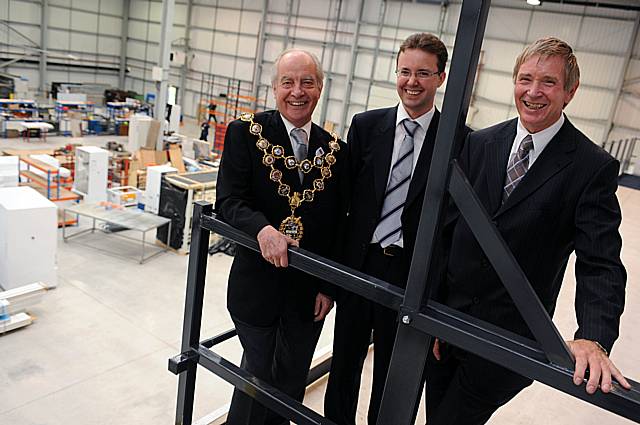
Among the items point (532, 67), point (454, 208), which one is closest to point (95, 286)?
point (454, 208)

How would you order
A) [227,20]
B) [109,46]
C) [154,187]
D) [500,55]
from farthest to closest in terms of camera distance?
1. [109,46]
2. [227,20]
3. [500,55]
4. [154,187]

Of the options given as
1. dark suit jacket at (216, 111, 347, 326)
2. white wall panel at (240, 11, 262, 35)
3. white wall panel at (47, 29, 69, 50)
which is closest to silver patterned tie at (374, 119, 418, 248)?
dark suit jacket at (216, 111, 347, 326)

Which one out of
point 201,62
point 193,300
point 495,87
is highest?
point 495,87

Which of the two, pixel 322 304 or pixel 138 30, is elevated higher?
pixel 138 30

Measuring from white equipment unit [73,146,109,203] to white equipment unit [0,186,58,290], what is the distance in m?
3.40

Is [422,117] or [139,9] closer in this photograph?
[422,117]

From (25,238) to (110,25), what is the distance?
2344 cm

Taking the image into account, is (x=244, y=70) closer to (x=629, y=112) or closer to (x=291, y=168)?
(x=629, y=112)

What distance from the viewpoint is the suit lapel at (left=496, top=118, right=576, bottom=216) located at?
183cm

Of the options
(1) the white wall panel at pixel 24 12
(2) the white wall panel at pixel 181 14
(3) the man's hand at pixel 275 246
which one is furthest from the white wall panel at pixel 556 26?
(1) the white wall panel at pixel 24 12

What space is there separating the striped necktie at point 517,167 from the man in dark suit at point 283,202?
2.56 ft

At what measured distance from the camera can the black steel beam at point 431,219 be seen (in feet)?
4.51

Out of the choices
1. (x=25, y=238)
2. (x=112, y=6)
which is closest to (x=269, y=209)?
(x=25, y=238)

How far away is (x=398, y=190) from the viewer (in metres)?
2.35
